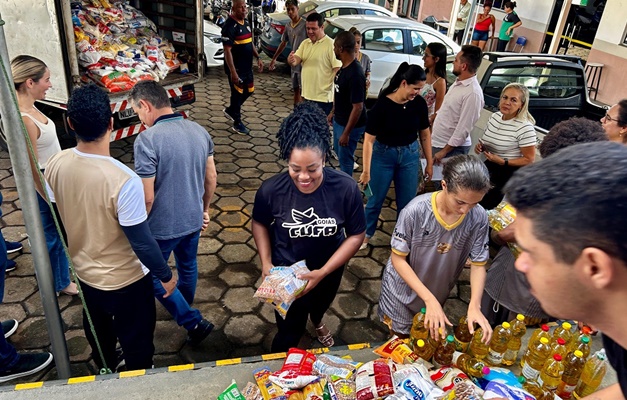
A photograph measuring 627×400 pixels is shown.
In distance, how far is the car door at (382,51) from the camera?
7.66 meters

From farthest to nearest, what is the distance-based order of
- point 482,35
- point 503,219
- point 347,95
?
point 482,35, point 347,95, point 503,219

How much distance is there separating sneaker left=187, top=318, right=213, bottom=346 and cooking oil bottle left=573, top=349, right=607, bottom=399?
7.40 ft

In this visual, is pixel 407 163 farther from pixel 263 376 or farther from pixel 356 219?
pixel 263 376

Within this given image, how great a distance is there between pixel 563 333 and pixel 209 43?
339 inches

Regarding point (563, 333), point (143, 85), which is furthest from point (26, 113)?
point (563, 333)

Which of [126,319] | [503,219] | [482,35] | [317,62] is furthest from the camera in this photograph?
[482,35]

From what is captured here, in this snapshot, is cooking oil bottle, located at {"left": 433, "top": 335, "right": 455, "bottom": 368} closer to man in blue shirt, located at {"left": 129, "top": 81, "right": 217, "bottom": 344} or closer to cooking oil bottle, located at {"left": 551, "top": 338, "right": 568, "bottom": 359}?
cooking oil bottle, located at {"left": 551, "top": 338, "right": 568, "bottom": 359}

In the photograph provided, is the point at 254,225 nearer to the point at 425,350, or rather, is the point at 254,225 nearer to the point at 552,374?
the point at 425,350

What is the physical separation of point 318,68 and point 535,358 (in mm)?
4244

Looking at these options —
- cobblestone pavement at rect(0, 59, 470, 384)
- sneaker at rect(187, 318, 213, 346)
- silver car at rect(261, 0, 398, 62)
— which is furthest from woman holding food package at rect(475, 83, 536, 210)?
silver car at rect(261, 0, 398, 62)

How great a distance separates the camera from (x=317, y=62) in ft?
17.8

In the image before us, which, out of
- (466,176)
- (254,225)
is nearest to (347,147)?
(254,225)

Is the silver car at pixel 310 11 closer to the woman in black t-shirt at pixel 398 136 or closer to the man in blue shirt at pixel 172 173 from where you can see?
the woman in black t-shirt at pixel 398 136

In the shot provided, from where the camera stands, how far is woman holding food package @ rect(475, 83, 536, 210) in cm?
365
